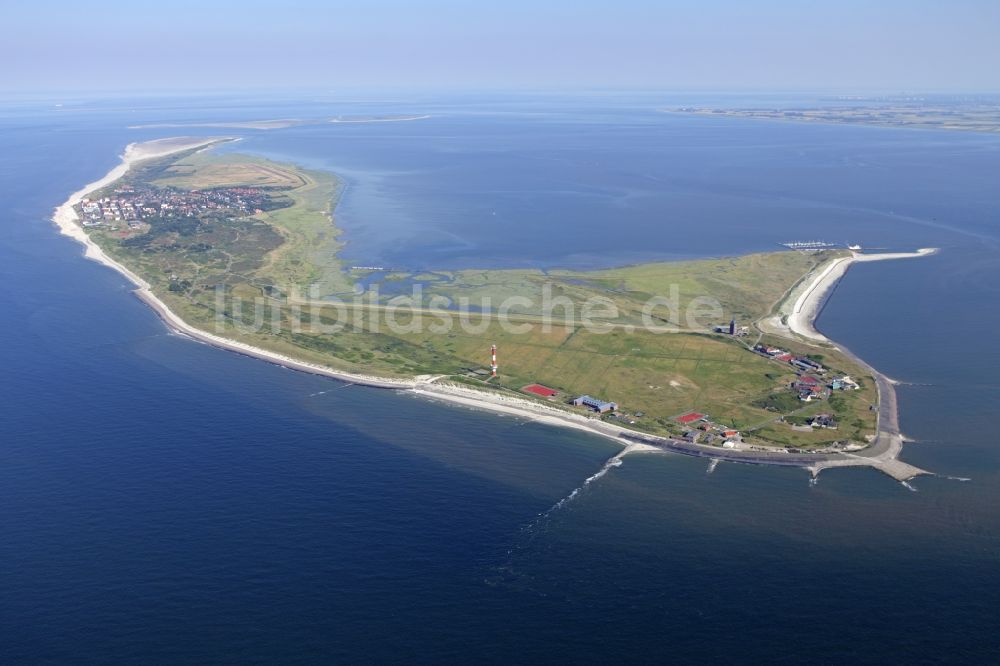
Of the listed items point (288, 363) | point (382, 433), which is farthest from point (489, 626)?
point (288, 363)

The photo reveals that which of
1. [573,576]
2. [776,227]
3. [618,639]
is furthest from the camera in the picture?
[776,227]

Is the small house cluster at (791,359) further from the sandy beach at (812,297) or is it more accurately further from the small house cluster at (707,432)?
the small house cluster at (707,432)

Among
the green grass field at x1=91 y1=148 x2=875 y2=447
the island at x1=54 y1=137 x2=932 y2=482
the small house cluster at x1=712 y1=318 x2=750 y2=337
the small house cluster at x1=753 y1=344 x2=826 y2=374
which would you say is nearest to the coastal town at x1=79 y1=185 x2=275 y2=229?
the island at x1=54 y1=137 x2=932 y2=482

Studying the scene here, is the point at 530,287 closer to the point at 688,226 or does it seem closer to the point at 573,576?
the point at 688,226

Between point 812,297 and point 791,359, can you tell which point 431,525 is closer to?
point 791,359

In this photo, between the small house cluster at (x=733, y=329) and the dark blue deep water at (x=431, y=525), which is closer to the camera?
the dark blue deep water at (x=431, y=525)

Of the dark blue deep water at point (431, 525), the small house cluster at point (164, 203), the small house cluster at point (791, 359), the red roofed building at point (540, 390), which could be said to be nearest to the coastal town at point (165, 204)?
the small house cluster at point (164, 203)
